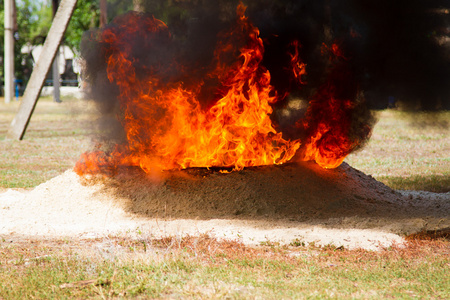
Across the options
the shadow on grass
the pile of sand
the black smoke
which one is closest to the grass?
the pile of sand

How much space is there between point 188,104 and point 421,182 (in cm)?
471

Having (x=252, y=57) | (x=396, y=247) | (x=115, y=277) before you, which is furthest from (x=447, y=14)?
(x=115, y=277)

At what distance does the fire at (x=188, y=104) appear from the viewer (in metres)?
7.40

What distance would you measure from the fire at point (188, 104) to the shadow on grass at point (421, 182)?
3067mm

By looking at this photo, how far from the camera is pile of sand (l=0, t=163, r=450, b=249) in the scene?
6367 mm

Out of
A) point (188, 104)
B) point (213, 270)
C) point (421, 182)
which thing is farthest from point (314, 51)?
point (213, 270)

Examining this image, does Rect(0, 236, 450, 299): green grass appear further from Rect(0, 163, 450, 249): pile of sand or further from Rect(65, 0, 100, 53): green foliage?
Rect(65, 0, 100, 53): green foliage

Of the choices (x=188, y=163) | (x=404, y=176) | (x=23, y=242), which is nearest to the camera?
(x=23, y=242)

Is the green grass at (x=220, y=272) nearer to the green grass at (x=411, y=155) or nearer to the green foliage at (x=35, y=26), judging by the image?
the green grass at (x=411, y=155)

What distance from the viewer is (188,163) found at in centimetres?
782

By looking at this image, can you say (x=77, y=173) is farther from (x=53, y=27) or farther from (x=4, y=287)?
(x=53, y=27)

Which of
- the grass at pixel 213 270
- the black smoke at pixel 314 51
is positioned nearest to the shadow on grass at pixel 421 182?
the black smoke at pixel 314 51

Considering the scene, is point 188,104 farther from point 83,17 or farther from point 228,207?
point 83,17

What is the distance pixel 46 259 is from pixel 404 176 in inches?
292
